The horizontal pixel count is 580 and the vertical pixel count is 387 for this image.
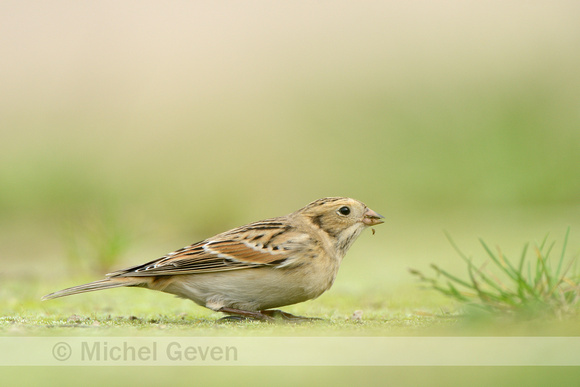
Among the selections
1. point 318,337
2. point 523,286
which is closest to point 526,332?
point 523,286

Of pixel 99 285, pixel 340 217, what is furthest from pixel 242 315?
pixel 340 217

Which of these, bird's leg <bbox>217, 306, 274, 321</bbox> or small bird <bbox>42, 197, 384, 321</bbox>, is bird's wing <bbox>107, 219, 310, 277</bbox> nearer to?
small bird <bbox>42, 197, 384, 321</bbox>

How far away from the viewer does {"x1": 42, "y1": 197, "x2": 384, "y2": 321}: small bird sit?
13.3 feet

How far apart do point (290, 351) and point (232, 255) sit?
107 cm

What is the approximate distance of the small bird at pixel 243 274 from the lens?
159 inches

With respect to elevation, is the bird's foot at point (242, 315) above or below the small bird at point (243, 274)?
below

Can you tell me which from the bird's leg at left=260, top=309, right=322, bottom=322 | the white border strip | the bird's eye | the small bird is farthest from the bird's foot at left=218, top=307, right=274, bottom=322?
the bird's eye

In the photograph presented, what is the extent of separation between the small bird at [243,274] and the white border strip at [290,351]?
2.11ft

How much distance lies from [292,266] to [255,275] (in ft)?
0.61

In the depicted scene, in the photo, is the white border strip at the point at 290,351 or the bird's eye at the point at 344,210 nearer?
the white border strip at the point at 290,351

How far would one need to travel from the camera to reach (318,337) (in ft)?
11.3

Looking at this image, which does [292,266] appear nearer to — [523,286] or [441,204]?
[523,286]

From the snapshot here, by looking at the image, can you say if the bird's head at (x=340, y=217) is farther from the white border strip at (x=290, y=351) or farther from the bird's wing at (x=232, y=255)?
the white border strip at (x=290, y=351)

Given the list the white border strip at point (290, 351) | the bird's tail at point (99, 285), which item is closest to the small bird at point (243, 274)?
the bird's tail at point (99, 285)
